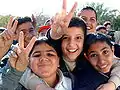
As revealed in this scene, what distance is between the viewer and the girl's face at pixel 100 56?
273cm

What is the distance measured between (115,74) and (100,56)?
200mm

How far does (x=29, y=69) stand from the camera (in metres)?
2.51

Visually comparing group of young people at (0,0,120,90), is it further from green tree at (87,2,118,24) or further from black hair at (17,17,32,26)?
green tree at (87,2,118,24)

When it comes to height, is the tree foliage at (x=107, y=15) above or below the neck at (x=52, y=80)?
below

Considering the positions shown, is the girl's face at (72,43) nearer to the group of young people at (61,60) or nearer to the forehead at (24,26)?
the group of young people at (61,60)

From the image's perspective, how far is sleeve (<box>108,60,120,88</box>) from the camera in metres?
2.64

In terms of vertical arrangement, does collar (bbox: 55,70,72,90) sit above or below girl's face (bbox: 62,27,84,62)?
below

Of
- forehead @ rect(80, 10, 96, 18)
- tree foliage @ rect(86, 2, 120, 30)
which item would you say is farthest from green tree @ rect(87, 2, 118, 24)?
forehead @ rect(80, 10, 96, 18)

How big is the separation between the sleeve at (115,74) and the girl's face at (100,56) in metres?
0.06

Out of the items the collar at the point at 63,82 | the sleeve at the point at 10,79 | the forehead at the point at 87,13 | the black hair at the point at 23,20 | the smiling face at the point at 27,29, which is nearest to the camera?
the sleeve at the point at 10,79

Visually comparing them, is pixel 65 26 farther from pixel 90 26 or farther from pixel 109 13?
pixel 109 13

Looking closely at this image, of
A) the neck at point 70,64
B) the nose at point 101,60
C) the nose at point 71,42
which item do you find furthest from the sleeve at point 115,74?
the nose at point 71,42

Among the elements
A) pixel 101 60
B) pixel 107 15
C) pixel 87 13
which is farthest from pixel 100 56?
pixel 107 15

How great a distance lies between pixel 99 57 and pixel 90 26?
2.61ft
